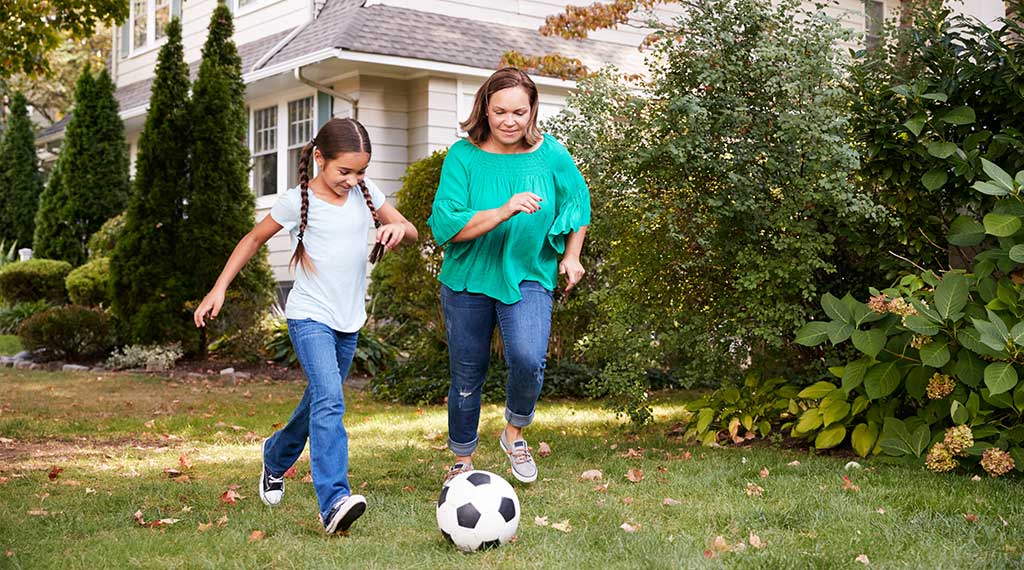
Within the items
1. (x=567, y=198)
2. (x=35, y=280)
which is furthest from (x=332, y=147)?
(x=35, y=280)

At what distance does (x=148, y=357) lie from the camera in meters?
11.7

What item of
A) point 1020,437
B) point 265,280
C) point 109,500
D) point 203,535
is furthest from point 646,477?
point 265,280

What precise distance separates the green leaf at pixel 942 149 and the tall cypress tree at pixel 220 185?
8.49 metres

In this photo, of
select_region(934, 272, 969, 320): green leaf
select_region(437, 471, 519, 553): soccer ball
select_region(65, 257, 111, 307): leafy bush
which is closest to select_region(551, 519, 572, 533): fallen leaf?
select_region(437, 471, 519, 553): soccer ball

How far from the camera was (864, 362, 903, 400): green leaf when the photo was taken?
531 cm

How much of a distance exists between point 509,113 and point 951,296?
7.24ft

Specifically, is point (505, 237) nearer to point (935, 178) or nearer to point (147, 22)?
point (935, 178)

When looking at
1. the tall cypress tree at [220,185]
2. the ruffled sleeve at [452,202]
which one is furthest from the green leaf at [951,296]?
the tall cypress tree at [220,185]

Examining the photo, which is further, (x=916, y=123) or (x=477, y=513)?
(x=916, y=123)

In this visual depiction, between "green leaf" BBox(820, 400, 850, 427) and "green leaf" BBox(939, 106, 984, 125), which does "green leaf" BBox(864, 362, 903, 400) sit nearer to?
"green leaf" BBox(820, 400, 850, 427)

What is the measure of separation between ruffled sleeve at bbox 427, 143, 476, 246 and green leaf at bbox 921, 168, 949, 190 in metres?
2.49

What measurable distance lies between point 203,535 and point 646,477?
2.13m

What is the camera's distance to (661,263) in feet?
21.1

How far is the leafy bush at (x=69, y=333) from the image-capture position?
1253cm
